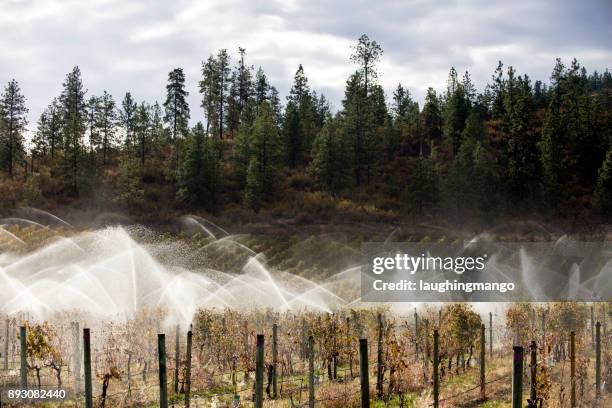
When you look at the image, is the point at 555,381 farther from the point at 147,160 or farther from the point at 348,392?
the point at 147,160

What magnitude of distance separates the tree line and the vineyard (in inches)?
1201

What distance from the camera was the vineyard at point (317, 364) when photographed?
56.0 feet

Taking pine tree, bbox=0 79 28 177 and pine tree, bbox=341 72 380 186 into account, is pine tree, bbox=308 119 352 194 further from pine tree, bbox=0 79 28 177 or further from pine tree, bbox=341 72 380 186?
pine tree, bbox=0 79 28 177

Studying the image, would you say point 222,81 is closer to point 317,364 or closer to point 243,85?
point 243,85

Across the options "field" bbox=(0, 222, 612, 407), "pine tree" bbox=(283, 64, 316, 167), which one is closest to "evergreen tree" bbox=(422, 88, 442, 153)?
"pine tree" bbox=(283, 64, 316, 167)

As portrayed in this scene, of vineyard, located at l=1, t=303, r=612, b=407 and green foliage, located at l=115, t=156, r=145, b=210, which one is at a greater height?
green foliage, located at l=115, t=156, r=145, b=210

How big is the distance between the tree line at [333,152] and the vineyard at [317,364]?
3049 cm

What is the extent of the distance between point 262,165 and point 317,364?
1416 inches

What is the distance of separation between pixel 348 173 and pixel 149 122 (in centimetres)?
2559

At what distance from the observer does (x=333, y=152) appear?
6234cm

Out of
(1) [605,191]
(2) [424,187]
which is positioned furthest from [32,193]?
(1) [605,191]

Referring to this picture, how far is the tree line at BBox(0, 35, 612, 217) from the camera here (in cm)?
5941

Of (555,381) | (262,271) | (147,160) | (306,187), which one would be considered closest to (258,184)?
(306,187)

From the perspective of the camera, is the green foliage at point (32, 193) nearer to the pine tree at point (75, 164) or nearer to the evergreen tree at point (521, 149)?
the pine tree at point (75, 164)
